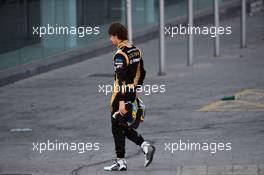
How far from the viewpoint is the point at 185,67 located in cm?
2139

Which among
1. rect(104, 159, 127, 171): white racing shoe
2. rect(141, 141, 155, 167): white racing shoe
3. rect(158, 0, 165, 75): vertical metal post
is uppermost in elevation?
rect(158, 0, 165, 75): vertical metal post

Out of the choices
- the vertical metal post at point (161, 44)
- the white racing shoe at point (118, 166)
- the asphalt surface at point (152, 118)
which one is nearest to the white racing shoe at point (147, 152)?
the asphalt surface at point (152, 118)

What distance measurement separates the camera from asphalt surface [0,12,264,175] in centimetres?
1221

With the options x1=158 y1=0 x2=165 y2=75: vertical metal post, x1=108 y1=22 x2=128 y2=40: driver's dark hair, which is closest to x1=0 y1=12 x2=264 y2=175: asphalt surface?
x1=158 y1=0 x2=165 y2=75: vertical metal post

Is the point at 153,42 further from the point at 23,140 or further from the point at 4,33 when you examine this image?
the point at 23,140

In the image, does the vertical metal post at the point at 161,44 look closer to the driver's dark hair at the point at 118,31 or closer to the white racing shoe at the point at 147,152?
the white racing shoe at the point at 147,152

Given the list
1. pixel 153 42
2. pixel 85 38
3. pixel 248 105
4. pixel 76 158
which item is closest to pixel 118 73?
pixel 76 158

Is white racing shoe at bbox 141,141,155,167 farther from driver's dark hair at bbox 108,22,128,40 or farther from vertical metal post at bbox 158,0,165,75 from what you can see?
vertical metal post at bbox 158,0,165,75

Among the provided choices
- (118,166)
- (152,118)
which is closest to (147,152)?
(118,166)

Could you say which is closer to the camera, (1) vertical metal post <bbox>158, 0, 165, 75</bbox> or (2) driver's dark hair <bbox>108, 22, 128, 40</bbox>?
(2) driver's dark hair <bbox>108, 22, 128, 40</bbox>

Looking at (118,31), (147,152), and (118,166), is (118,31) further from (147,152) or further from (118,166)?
(118,166)

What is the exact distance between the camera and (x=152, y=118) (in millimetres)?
15477

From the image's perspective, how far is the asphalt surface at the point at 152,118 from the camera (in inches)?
481

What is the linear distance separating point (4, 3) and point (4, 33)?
0.63 m
